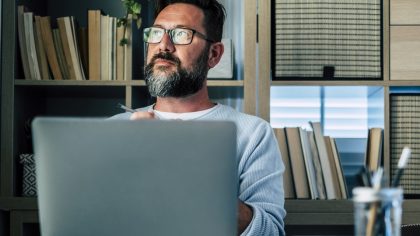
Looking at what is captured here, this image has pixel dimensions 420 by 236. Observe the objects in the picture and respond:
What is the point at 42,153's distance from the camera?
1094 mm

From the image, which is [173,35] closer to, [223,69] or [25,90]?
[223,69]

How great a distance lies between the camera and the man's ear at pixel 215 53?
2.30m

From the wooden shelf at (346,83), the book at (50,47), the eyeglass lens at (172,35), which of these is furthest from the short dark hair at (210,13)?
the book at (50,47)

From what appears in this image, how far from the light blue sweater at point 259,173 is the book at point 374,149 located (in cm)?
51

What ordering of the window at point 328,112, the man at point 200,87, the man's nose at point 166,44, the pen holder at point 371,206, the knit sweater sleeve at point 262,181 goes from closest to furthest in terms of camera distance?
1. the pen holder at point 371,206
2. the knit sweater sleeve at point 262,181
3. the man at point 200,87
4. the man's nose at point 166,44
5. the window at point 328,112

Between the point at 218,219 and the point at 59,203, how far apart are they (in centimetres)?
27

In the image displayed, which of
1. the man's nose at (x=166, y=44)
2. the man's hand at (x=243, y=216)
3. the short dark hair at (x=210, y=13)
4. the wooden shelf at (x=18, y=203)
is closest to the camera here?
the man's hand at (x=243, y=216)

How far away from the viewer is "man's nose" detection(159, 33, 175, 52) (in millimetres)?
2088

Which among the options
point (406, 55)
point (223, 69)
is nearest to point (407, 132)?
point (406, 55)

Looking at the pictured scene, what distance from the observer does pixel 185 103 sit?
2203 millimetres

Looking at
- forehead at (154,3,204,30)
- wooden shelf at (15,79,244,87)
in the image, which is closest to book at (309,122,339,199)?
wooden shelf at (15,79,244,87)

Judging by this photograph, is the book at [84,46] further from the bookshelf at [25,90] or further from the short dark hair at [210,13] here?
the short dark hair at [210,13]

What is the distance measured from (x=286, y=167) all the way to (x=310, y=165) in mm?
89

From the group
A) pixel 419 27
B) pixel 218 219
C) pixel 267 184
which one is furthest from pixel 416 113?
pixel 218 219
